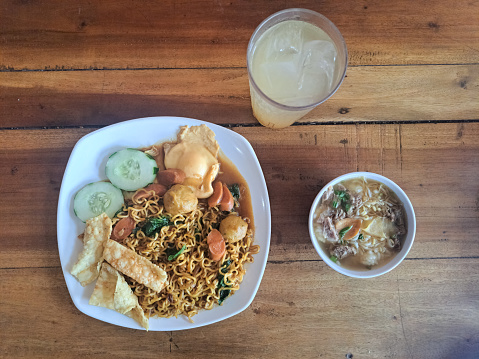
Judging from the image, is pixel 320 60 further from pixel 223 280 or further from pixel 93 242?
pixel 93 242

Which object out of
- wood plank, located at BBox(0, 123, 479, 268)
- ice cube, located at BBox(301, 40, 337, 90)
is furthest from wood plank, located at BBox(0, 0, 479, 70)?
ice cube, located at BBox(301, 40, 337, 90)

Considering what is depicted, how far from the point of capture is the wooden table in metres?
2.61

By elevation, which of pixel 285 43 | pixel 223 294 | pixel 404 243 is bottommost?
pixel 223 294

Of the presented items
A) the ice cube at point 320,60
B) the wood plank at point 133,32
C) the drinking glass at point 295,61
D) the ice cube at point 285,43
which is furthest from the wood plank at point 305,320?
the wood plank at point 133,32

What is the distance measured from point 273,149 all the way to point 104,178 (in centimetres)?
118

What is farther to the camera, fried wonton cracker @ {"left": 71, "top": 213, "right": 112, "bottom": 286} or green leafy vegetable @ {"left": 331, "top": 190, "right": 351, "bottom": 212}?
green leafy vegetable @ {"left": 331, "top": 190, "right": 351, "bottom": 212}

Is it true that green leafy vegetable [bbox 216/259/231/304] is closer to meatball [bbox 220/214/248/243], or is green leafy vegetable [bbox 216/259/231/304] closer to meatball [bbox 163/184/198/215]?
meatball [bbox 220/214/248/243]

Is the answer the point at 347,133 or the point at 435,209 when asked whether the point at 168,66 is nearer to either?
the point at 347,133

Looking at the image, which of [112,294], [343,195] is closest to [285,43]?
[343,195]

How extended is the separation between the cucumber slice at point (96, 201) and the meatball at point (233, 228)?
699mm

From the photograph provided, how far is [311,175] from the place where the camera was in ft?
8.81

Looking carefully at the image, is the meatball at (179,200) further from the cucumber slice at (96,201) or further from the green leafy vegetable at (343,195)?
the green leafy vegetable at (343,195)

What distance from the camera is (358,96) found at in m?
2.72

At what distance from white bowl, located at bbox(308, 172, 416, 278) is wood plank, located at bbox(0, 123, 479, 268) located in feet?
0.86
